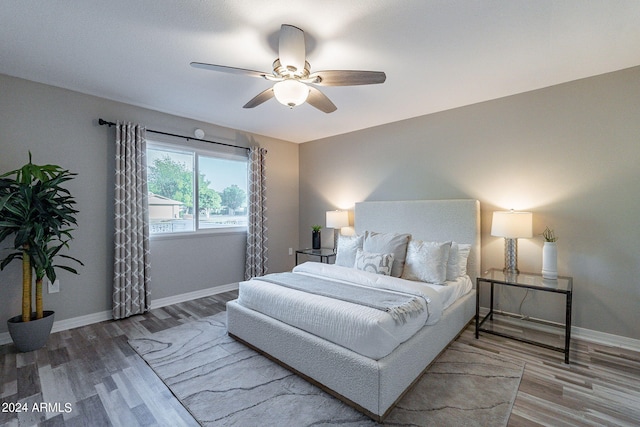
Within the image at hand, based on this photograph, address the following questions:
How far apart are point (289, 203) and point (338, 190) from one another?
1.06 meters

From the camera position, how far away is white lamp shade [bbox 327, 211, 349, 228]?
4477 mm

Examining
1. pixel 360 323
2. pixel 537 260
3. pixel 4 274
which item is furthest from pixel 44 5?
pixel 537 260

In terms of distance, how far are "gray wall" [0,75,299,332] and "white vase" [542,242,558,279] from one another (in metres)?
4.11

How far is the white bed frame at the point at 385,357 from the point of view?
1755mm

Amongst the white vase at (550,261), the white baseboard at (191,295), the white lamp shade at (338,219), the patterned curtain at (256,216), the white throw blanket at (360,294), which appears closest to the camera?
the white throw blanket at (360,294)

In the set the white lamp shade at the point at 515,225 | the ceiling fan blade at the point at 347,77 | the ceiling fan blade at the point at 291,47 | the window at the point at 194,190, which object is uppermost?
the ceiling fan blade at the point at 291,47

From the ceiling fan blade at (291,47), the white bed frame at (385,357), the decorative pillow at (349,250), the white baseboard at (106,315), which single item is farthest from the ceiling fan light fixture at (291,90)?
the white baseboard at (106,315)

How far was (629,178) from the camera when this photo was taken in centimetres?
258

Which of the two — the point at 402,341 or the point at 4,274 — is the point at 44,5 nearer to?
the point at 4,274

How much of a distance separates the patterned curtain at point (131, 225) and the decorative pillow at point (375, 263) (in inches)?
105

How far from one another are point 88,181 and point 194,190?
1.24 m

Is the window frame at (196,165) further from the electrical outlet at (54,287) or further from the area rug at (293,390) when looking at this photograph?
the area rug at (293,390)

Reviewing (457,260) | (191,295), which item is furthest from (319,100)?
(191,295)

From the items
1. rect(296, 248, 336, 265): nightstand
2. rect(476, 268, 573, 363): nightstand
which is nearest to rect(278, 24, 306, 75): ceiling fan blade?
rect(476, 268, 573, 363): nightstand
